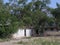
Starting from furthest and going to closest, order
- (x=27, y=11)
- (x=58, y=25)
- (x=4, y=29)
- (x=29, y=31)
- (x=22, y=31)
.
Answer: (x=58, y=25) < (x=27, y=11) < (x=29, y=31) < (x=22, y=31) < (x=4, y=29)

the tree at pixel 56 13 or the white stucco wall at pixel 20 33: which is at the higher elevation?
the tree at pixel 56 13

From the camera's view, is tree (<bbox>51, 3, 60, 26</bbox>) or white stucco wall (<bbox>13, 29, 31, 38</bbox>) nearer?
white stucco wall (<bbox>13, 29, 31, 38</bbox>)

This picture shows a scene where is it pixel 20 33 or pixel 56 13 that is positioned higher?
pixel 56 13

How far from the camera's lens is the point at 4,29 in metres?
49.9

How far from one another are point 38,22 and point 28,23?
427 cm

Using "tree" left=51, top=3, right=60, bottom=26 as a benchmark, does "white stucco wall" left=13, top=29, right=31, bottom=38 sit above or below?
below

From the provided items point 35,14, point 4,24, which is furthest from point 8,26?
point 35,14

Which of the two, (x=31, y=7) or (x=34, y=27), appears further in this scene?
(x=31, y=7)

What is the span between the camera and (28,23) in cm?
6912

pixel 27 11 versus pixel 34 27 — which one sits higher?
Answer: pixel 27 11

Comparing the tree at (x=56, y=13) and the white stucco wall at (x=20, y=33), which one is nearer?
the white stucco wall at (x=20, y=33)

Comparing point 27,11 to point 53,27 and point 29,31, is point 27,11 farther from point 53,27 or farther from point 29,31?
Result: point 53,27

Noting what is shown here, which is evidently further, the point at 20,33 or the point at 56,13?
the point at 56,13

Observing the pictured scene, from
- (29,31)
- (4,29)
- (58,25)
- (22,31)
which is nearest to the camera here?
(4,29)
